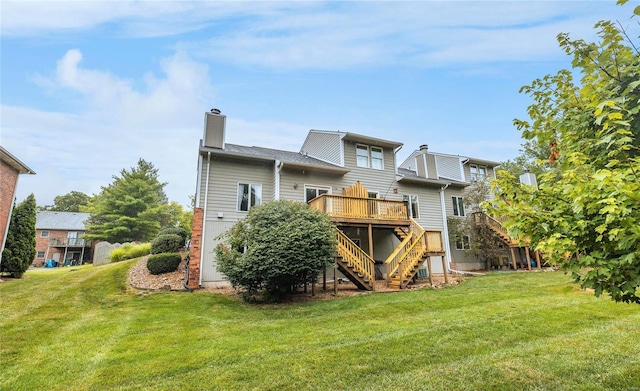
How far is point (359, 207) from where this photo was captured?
1284cm

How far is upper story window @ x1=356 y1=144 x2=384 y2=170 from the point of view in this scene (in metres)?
15.8

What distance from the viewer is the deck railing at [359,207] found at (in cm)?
1223

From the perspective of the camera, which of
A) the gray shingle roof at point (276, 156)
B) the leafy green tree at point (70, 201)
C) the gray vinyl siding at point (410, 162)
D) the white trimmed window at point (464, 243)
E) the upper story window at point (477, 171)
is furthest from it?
the leafy green tree at point (70, 201)

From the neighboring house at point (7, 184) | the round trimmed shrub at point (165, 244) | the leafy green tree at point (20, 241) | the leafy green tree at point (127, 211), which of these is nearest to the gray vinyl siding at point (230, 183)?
the round trimmed shrub at point (165, 244)

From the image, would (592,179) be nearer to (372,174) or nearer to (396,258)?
(396,258)

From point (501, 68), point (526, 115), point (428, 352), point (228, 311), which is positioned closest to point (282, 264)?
point (228, 311)

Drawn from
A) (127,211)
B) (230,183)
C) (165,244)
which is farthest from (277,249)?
(127,211)

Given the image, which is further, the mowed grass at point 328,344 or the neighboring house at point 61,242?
the neighboring house at point 61,242

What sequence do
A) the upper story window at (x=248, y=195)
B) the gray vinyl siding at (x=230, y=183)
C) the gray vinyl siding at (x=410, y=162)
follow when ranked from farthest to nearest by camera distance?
the gray vinyl siding at (x=410, y=162) < the upper story window at (x=248, y=195) < the gray vinyl siding at (x=230, y=183)

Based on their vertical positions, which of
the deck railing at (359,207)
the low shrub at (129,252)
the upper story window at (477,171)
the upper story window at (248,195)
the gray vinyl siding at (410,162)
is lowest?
the low shrub at (129,252)

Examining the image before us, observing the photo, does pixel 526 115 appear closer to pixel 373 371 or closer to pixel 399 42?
pixel 373 371

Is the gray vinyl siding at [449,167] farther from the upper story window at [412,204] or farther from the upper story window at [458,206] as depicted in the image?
the upper story window at [412,204]

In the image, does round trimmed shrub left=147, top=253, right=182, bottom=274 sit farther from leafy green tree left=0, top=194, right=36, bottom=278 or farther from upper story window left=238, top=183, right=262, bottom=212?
leafy green tree left=0, top=194, right=36, bottom=278

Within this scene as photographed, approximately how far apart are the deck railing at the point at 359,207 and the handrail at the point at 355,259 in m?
1.23
